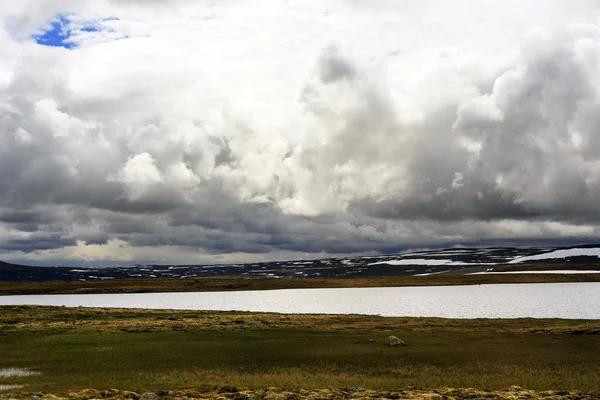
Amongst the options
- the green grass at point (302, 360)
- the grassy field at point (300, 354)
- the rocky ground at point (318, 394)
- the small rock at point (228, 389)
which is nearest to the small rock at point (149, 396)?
the rocky ground at point (318, 394)

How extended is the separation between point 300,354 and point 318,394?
611 inches

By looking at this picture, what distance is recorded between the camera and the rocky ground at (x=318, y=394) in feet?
84.7

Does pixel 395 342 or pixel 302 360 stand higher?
pixel 395 342

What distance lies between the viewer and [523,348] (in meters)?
42.9

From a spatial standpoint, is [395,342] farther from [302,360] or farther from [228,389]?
[228,389]

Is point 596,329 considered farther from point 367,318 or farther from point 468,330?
point 367,318

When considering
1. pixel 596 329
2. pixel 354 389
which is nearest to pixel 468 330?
pixel 596 329

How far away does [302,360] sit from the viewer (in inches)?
1558

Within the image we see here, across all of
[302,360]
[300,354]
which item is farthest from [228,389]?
[300,354]

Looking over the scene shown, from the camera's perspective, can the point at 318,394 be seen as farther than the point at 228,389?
No

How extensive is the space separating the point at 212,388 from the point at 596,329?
1609 inches

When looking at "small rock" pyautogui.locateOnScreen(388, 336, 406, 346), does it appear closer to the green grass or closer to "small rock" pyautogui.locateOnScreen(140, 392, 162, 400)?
the green grass

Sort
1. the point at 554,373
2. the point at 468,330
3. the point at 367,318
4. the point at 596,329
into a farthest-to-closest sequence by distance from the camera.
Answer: the point at 367,318, the point at 468,330, the point at 596,329, the point at 554,373

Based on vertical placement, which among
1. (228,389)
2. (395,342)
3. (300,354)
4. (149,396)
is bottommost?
(300,354)
